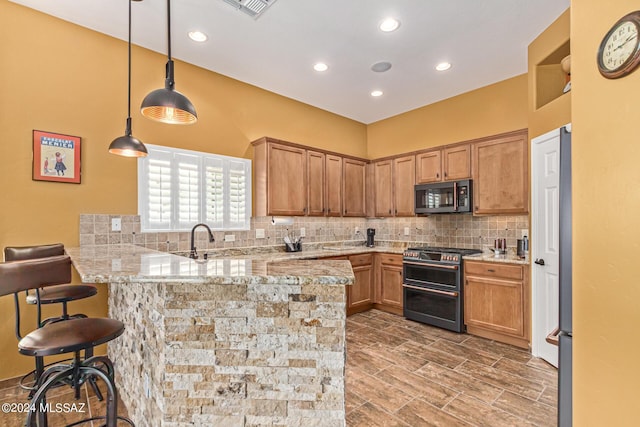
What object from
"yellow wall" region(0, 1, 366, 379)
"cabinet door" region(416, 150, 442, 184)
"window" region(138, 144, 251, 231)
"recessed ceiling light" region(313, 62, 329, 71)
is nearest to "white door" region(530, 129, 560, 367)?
"cabinet door" region(416, 150, 442, 184)

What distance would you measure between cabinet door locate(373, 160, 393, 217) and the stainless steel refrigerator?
Answer: 10.4ft

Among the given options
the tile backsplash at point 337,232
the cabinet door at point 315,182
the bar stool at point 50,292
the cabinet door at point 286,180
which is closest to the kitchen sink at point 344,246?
the tile backsplash at point 337,232

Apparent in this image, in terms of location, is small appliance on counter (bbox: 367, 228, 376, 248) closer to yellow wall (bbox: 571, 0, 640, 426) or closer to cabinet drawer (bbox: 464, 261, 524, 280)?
cabinet drawer (bbox: 464, 261, 524, 280)

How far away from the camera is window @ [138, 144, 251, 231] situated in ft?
10.2

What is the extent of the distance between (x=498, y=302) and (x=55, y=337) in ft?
12.5

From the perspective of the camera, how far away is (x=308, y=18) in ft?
8.73

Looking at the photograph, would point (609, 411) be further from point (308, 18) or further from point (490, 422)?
point (308, 18)

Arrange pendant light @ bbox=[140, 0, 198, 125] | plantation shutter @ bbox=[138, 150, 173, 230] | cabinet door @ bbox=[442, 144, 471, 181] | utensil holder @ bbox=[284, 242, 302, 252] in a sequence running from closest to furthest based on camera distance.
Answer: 1. pendant light @ bbox=[140, 0, 198, 125]
2. plantation shutter @ bbox=[138, 150, 173, 230]
3. cabinet door @ bbox=[442, 144, 471, 181]
4. utensil holder @ bbox=[284, 242, 302, 252]

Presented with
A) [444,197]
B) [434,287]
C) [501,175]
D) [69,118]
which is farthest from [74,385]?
[501,175]

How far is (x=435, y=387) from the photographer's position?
2.40m

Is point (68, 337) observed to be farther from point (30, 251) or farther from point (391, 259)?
point (391, 259)

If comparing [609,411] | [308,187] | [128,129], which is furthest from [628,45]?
[308,187]

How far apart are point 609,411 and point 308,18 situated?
3.24 m

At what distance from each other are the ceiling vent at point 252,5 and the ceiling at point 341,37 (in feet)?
0.23
